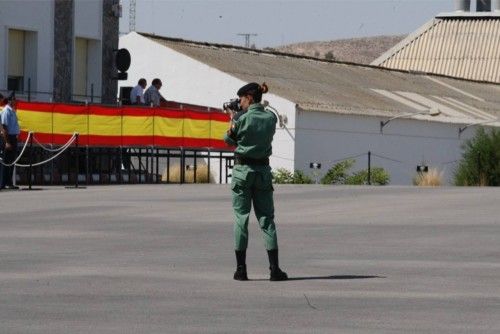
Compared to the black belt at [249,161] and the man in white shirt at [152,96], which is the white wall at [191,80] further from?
the black belt at [249,161]

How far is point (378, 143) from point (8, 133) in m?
32.6

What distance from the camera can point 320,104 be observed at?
2265 inches

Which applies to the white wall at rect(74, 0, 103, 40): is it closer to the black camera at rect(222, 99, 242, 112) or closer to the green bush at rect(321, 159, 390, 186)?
the green bush at rect(321, 159, 390, 186)

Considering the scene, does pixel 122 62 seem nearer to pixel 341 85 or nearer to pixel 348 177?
pixel 348 177

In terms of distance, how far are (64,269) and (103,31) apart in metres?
27.9

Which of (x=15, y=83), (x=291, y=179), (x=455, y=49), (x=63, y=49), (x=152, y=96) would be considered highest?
(x=455, y=49)

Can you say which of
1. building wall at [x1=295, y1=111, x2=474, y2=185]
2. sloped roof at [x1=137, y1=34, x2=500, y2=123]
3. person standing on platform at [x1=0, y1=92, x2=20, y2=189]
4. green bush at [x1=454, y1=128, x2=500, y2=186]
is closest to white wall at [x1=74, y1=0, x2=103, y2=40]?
green bush at [x1=454, y1=128, x2=500, y2=186]

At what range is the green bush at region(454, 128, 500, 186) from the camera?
42938 millimetres

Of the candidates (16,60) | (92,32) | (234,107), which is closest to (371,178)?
(92,32)

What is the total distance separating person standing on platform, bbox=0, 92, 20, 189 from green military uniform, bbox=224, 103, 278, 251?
1584 cm

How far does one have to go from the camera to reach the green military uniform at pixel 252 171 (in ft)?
48.4

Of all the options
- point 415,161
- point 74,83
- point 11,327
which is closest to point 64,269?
point 11,327

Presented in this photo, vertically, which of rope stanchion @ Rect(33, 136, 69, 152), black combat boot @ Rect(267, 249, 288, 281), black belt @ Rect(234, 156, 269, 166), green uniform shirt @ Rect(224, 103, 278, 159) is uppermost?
green uniform shirt @ Rect(224, 103, 278, 159)

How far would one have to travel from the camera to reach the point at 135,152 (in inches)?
1543
